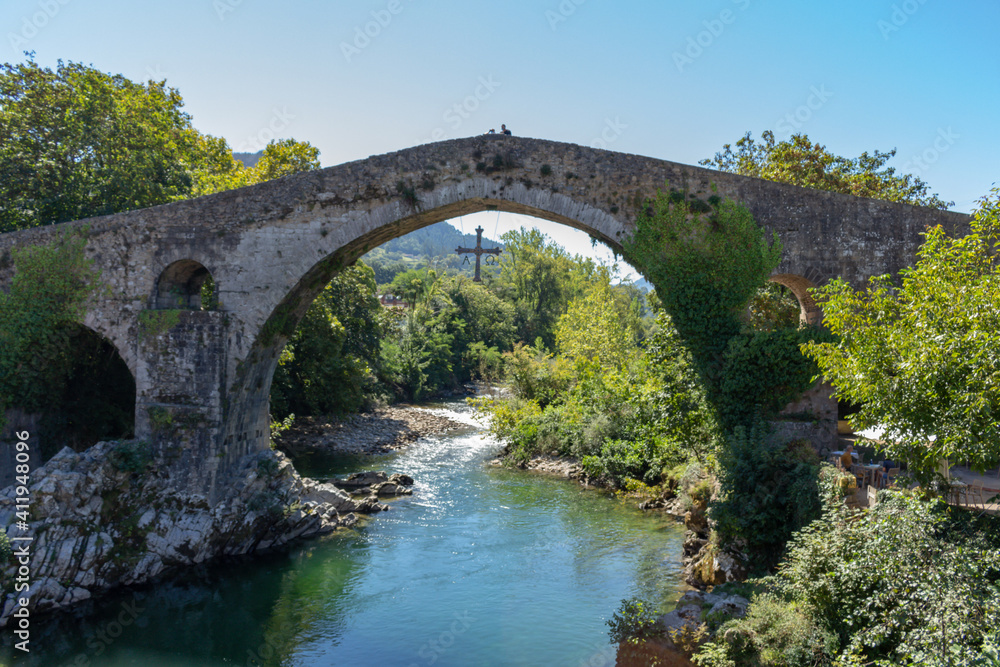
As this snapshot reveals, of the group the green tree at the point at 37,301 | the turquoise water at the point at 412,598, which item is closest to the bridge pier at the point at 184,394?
the green tree at the point at 37,301

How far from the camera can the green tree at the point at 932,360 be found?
5184mm

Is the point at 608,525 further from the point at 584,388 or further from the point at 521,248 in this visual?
the point at 521,248

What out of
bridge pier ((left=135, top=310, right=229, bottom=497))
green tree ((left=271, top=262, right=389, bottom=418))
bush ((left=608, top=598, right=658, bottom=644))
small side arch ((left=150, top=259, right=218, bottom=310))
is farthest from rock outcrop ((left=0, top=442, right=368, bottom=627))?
bush ((left=608, top=598, right=658, bottom=644))

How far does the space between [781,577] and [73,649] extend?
8.71 metres

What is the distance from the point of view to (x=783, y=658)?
19.5 ft

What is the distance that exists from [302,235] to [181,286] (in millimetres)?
2774

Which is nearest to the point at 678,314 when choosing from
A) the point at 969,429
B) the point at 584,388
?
the point at 969,429

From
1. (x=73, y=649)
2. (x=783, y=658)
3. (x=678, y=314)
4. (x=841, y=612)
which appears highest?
(x=678, y=314)

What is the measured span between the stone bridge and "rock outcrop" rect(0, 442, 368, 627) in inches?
18.6

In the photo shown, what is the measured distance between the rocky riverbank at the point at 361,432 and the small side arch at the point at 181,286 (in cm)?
699

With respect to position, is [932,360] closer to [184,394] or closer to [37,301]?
[184,394]

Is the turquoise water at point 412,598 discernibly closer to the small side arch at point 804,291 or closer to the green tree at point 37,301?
the small side arch at point 804,291

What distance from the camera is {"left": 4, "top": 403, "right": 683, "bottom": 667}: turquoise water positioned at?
26.0ft

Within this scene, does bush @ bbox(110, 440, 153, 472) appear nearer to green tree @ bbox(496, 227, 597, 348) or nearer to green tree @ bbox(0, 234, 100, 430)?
green tree @ bbox(0, 234, 100, 430)
